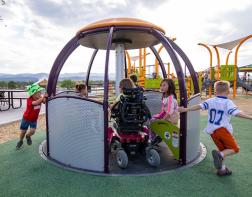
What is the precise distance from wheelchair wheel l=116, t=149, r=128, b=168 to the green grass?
39cm

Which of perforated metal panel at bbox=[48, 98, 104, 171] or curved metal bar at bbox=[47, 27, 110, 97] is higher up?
curved metal bar at bbox=[47, 27, 110, 97]

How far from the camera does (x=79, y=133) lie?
4.29m

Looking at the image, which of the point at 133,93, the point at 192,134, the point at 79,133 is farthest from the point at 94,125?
the point at 192,134

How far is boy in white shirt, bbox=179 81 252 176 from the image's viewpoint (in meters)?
3.93

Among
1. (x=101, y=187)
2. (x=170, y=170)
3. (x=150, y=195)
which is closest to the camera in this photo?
(x=150, y=195)

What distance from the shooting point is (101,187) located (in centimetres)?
362

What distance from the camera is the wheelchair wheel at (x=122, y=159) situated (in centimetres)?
428

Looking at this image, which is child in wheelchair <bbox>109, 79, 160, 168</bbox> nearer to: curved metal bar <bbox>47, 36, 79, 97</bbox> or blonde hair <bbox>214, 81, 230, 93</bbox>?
blonde hair <bbox>214, 81, 230, 93</bbox>

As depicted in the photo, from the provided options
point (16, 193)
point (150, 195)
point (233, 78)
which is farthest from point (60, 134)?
point (233, 78)

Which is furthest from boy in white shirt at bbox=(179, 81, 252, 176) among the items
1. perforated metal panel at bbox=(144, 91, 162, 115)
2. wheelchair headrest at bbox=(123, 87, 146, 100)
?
perforated metal panel at bbox=(144, 91, 162, 115)

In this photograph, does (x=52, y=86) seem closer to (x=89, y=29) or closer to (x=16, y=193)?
(x=89, y=29)

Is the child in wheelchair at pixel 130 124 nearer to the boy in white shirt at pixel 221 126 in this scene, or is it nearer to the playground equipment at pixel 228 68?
the boy in white shirt at pixel 221 126

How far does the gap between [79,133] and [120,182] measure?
3.49 feet

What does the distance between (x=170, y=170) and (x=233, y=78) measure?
49.7 feet
